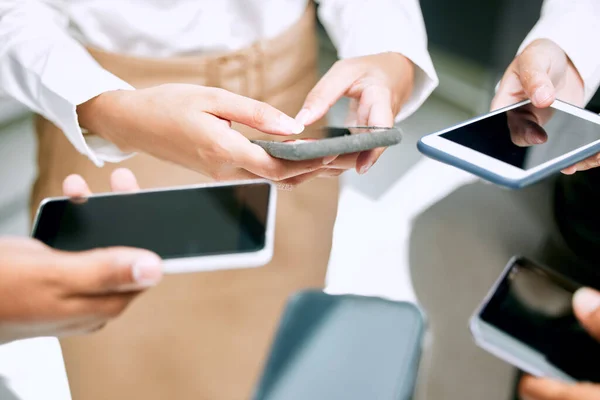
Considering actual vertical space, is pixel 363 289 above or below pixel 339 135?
below

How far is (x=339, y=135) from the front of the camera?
35 cm

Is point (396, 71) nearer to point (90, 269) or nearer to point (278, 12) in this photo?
point (278, 12)

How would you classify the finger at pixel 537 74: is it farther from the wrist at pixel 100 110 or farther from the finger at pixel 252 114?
the wrist at pixel 100 110

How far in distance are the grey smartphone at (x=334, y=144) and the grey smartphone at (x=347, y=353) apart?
0.63 feet

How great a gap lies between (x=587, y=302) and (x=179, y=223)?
0.26m

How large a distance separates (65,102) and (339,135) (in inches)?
9.8

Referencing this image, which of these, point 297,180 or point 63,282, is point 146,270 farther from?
point 297,180

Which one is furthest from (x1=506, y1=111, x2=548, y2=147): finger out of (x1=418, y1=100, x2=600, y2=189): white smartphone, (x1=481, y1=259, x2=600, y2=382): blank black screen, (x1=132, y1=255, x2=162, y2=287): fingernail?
(x1=132, y1=255, x2=162, y2=287): fingernail

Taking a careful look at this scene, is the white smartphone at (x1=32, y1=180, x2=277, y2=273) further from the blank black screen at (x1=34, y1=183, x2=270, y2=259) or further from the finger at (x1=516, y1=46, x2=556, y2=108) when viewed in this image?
the finger at (x1=516, y1=46, x2=556, y2=108)

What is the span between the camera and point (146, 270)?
0.26 metres

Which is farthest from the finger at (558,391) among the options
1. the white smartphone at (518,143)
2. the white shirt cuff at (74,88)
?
the white shirt cuff at (74,88)

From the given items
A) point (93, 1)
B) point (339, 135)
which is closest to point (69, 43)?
point (93, 1)

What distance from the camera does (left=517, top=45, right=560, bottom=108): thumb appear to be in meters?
0.41

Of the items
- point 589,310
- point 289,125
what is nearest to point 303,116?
point 289,125
